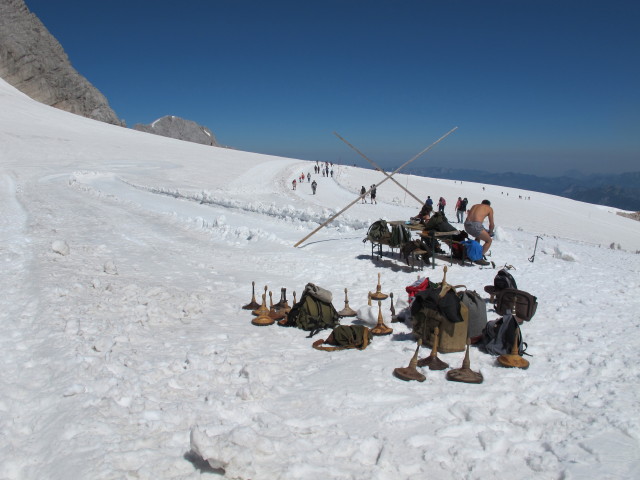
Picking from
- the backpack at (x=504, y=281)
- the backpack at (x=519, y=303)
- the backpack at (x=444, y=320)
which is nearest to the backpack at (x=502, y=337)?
the backpack at (x=444, y=320)

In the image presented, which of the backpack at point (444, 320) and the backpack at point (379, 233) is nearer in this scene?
the backpack at point (444, 320)

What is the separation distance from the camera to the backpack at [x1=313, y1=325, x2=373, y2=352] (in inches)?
267

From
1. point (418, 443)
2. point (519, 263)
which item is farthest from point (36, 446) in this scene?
point (519, 263)

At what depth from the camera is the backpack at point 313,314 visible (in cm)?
756

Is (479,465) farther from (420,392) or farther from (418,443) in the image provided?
(420,392)

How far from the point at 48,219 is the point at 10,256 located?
571cm

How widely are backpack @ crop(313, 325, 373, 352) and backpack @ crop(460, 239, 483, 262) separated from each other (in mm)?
5700

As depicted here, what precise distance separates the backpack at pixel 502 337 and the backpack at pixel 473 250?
17.4 ft

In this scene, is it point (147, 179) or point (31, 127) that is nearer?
point (147, 179)

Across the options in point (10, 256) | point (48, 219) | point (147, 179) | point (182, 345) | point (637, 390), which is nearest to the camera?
point (637, 390)

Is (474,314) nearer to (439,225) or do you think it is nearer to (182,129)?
(439,225)

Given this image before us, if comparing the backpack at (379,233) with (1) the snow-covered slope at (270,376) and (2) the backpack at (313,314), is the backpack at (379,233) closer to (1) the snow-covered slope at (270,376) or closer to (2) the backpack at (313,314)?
(1) the snow-covered slope at (270,376)

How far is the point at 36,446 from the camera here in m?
4.38

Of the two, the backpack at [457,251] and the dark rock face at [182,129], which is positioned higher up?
the dark rock face at [182,129]
